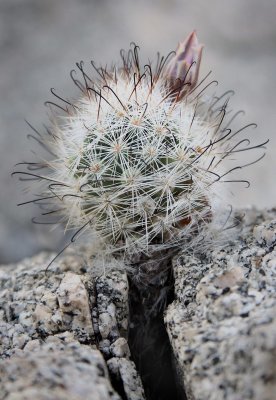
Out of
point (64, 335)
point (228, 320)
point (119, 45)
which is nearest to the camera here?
point (228, 320)

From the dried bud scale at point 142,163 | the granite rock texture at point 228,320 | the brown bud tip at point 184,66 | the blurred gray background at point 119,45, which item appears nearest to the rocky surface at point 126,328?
the granite rock texture at point 228,320

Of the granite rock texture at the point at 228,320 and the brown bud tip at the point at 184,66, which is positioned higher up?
the brown bud tip at the point at 184,66

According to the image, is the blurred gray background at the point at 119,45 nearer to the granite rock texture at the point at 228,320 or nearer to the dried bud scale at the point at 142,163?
the dried bud scale at the point at 142,163

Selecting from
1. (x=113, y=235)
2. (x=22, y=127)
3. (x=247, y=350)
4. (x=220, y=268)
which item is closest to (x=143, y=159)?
(x=113, y=235)

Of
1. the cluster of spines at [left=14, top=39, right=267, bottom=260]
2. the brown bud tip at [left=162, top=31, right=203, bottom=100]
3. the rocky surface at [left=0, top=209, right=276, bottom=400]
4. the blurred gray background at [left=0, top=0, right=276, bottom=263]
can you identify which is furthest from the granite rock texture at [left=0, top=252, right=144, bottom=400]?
the blurred gray background at [left=0, top=0, right=276, bottom=263]

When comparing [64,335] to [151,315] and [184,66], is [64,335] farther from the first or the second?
[184,66]

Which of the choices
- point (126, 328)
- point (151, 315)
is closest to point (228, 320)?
point (126, 328)
